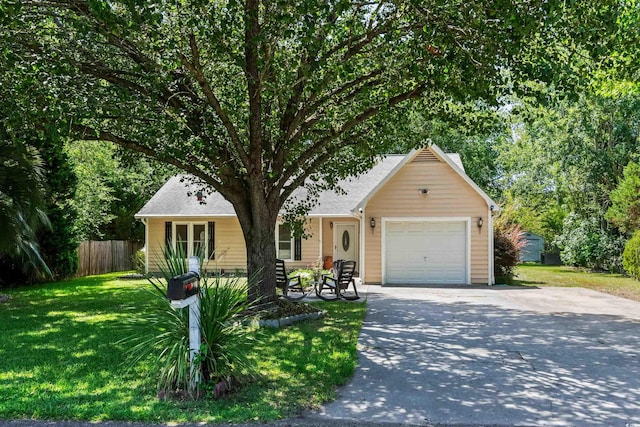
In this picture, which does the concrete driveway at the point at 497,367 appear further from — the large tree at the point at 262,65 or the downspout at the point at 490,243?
the downspout at the point at 490,243

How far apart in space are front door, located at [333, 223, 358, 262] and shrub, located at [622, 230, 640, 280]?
1034 cm

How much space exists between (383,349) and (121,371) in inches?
141

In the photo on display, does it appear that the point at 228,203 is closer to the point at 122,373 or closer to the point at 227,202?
the point at 227,202

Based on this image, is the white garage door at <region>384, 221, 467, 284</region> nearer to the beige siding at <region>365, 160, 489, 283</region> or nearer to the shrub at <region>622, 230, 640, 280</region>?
the beige siding at <region>365, 160, 489, 283</region>

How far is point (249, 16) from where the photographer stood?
777 centimetres

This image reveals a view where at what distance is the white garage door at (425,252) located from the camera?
17453mm

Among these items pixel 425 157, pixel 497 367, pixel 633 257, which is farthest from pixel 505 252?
pixel 497 367

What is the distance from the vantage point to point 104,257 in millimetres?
24406

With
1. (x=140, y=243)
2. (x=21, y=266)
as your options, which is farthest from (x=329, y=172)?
(x=140, y=243)

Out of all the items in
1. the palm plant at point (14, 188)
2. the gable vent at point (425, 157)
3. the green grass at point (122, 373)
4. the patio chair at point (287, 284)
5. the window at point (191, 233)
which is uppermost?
the gable vent at point (425, 157)

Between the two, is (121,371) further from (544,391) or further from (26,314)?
(26,314)

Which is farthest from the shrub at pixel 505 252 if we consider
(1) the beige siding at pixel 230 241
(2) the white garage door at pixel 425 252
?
(1) the beige siding at pixel 230 241

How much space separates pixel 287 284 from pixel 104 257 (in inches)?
575

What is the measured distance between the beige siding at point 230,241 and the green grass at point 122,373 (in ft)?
31.5
